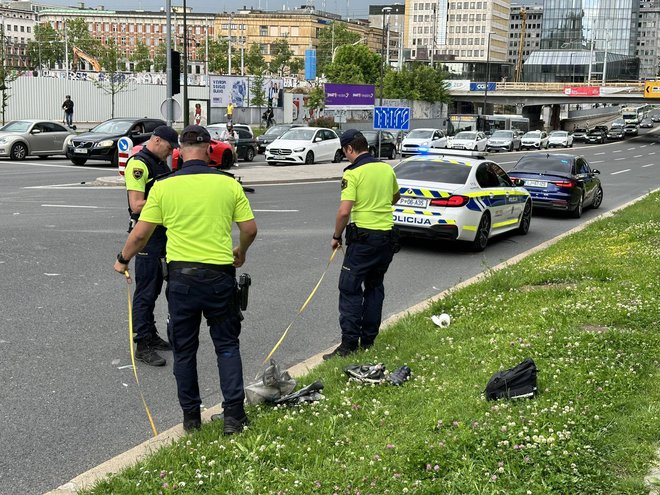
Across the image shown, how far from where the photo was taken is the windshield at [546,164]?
18734mm

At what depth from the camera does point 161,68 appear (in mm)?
137625

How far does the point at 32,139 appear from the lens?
29.7 m

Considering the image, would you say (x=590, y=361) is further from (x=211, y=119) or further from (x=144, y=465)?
(x=211, y=119)

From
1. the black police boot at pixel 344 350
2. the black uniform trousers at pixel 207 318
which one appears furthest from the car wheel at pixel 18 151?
the black uniform trousers at pixel 207 318

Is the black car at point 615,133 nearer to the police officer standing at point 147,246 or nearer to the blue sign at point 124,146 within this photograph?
the blue sign at point 124,146

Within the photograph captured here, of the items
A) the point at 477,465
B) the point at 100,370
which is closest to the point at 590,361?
the point at 477,465

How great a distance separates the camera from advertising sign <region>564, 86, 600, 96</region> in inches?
3639

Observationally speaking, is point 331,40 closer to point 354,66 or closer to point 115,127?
point 354,66

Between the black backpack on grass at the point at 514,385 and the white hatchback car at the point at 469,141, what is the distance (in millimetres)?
40786

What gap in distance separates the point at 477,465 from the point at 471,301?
4.33 m

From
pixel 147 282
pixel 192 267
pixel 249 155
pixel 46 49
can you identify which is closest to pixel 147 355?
pixel 147 282

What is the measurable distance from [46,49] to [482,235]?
5754 inches

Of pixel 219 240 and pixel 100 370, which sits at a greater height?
pixel 219 240

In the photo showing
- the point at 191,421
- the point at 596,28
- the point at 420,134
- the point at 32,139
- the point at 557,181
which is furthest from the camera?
the point at 596,28
